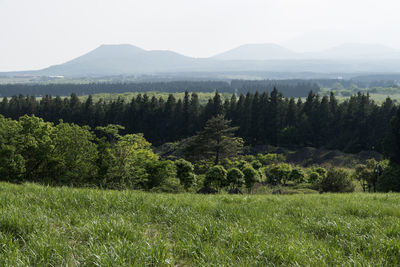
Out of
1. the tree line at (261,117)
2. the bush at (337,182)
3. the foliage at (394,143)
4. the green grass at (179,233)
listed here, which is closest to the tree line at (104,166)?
the bush at (337,182)

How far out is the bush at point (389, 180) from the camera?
29.5 metres

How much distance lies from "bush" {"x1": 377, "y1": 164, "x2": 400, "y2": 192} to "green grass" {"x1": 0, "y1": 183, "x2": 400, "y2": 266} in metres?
25.3

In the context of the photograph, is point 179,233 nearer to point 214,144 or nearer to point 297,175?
point 297,175

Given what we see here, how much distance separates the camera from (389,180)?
1184 inches

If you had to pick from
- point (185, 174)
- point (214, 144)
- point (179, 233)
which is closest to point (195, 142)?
point (214, 144)

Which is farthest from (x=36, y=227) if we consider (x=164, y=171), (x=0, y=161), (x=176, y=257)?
(x=164, y=171)

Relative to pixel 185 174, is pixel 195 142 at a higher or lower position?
higher

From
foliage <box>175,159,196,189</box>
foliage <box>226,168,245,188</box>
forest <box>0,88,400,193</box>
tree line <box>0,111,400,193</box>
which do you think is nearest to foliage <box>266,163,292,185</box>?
forest <box>0,88,400,193</box>

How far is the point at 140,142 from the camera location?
3616 centimetres

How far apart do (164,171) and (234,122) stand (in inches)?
2049

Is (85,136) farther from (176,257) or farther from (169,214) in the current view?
(176,257)

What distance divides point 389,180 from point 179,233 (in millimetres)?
31050

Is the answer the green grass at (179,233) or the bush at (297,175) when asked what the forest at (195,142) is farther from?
the green grass at (179,233)

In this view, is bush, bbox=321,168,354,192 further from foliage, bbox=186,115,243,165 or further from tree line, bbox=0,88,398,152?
tree line, bbox=0,88,398,152
